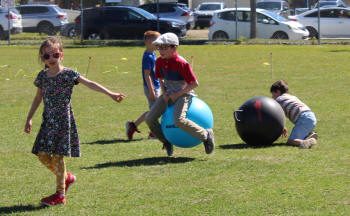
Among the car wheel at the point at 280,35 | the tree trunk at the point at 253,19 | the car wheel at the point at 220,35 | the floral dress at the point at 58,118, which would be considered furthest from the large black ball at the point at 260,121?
the car wheel at the point at 220,35

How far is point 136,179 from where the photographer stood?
914 cm

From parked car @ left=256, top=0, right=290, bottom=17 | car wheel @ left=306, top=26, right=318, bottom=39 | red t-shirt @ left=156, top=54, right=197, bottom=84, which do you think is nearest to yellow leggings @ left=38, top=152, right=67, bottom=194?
red t-shirt @ left=156, top=54, right=197, bottom=84

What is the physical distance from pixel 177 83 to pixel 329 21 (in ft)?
97.8

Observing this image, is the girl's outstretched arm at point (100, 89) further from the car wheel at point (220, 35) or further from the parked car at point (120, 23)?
the car wheel at point (220, 35)

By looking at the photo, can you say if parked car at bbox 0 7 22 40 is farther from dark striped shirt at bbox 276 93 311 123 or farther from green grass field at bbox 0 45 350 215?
dark striped shirt at bbox 276 93 311 123

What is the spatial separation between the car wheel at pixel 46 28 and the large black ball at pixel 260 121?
35394 mm

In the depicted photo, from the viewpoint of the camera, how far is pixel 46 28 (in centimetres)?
4616

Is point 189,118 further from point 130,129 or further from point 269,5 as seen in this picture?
point 269,5

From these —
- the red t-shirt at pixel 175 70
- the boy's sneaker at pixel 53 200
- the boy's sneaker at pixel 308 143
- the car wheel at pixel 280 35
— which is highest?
the red t-shirt at pixel 175 70

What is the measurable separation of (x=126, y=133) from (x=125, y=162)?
2087 mm

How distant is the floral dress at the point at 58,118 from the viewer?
7.77 m

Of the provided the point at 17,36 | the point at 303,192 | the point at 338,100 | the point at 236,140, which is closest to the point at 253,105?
the point at 236,140

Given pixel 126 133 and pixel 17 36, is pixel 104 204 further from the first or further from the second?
pixel 17 36

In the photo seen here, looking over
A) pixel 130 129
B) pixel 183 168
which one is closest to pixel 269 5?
pixel 130 129
